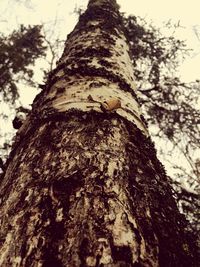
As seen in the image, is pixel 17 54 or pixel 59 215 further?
pixel 17 54

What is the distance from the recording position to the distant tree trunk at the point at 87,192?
72 cm

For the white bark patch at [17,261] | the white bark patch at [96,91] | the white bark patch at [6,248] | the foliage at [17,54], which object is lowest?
the white bark patch at [17,261]

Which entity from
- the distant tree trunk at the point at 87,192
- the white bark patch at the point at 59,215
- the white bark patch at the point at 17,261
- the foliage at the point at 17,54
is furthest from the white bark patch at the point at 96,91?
the foliage at the point at 17,54

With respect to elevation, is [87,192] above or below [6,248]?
above

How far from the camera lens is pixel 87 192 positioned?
86cm

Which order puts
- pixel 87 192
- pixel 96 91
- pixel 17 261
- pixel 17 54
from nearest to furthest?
1. pixel 17 261
2. pixel 87 192
3. pixel 96 91
4. pixel 17 54

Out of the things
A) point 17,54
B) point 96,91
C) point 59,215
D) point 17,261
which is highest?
point 17,54

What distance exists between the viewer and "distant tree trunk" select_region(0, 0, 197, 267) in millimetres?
718

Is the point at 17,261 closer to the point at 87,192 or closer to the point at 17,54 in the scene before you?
the point at 87,192

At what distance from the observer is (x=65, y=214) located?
79 cm

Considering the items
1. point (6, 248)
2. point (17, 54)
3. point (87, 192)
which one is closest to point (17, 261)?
point (6, 248)

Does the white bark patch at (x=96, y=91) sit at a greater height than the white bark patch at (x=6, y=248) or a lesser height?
greater

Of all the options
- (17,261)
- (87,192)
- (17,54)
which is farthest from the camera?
(17,54)

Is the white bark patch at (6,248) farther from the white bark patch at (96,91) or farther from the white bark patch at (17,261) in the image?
the white bark patch at (96,91)
